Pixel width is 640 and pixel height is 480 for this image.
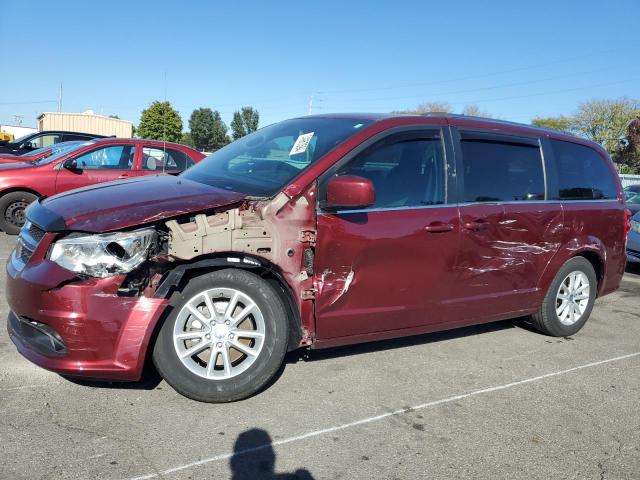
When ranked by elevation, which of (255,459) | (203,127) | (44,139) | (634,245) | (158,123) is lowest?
(255,459)

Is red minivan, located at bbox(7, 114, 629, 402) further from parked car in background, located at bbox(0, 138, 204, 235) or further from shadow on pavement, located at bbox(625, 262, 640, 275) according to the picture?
shadow on pavement, located at bbox(625, 262, 640, 275)

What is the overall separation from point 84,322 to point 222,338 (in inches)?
31.1

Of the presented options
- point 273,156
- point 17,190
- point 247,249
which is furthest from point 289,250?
point 17,190

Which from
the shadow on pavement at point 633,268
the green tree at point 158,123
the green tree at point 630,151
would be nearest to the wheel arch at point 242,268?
the shadow on pavement at point 633,268

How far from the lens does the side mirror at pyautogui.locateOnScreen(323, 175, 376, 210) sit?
11.0 ft

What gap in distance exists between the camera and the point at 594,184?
17.1 feet

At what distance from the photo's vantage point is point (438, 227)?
3.91 m

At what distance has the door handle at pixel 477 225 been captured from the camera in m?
4.06

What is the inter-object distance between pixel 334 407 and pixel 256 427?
1.80 ft

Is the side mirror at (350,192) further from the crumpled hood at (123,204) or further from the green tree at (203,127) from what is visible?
the green tree at (203,127)

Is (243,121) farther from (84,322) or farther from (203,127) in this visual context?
Answer: (84,322)

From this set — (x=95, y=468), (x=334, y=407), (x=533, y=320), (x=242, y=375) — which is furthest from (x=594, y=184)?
(x=95, y=468)

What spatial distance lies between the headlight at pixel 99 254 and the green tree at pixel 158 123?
5789 cm

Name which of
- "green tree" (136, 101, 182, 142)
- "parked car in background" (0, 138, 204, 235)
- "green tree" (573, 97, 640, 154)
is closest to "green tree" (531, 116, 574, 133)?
"green tree" (573, 97, 640, 154)
